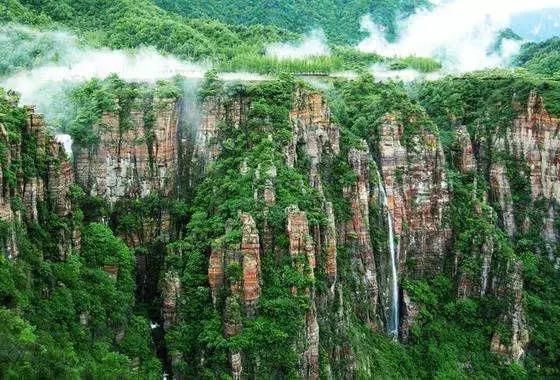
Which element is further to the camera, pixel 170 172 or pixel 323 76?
pixel 323 76

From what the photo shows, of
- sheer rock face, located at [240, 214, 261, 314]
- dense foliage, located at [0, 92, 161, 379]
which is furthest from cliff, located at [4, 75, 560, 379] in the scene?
dense foliage, located at [0, 92, 161, 379]

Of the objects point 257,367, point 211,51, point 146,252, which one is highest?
point 211,51

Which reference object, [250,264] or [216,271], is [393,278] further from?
[216,271]

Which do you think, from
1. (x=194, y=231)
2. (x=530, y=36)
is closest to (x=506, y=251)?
(x=194, y=231)

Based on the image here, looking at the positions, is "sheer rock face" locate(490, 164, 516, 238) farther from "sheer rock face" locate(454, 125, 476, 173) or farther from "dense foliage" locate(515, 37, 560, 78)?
"dense foliage" locate(515, 37, 560, 78)

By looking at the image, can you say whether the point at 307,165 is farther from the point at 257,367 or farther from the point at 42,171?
the point at 42,171
